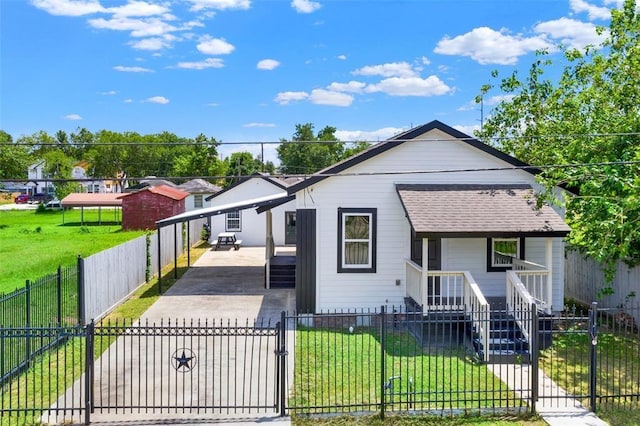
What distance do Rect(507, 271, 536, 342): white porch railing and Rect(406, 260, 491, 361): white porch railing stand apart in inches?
29.0

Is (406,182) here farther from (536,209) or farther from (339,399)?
(339,399)

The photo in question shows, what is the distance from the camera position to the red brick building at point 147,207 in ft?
114

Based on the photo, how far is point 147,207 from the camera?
35.1m

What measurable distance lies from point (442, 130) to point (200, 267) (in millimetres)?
13402

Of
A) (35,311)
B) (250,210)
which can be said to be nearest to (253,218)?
(250,210)

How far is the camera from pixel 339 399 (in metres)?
8.47

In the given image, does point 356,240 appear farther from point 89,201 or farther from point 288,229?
point 89,201

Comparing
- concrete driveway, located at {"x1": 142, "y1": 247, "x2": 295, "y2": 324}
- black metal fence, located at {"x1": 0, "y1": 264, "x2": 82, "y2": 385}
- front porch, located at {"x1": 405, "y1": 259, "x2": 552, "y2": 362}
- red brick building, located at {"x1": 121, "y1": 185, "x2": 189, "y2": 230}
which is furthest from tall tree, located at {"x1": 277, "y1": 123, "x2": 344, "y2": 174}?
black metal fence, located at {"x1": 0, "y1": 264, "x2": 82, "y2": 385}

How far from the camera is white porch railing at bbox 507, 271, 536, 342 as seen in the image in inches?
422

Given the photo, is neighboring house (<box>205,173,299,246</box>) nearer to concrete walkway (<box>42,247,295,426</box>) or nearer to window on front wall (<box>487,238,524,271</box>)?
concrete walkway (<box>42,247,295,426</box>)

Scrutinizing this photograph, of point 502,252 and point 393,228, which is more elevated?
point 393,228

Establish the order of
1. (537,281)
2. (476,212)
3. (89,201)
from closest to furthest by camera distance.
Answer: (476,212), (537,281), (89,201)

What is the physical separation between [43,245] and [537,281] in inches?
1017

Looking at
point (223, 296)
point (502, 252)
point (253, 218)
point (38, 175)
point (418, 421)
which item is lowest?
point (418, 421)
